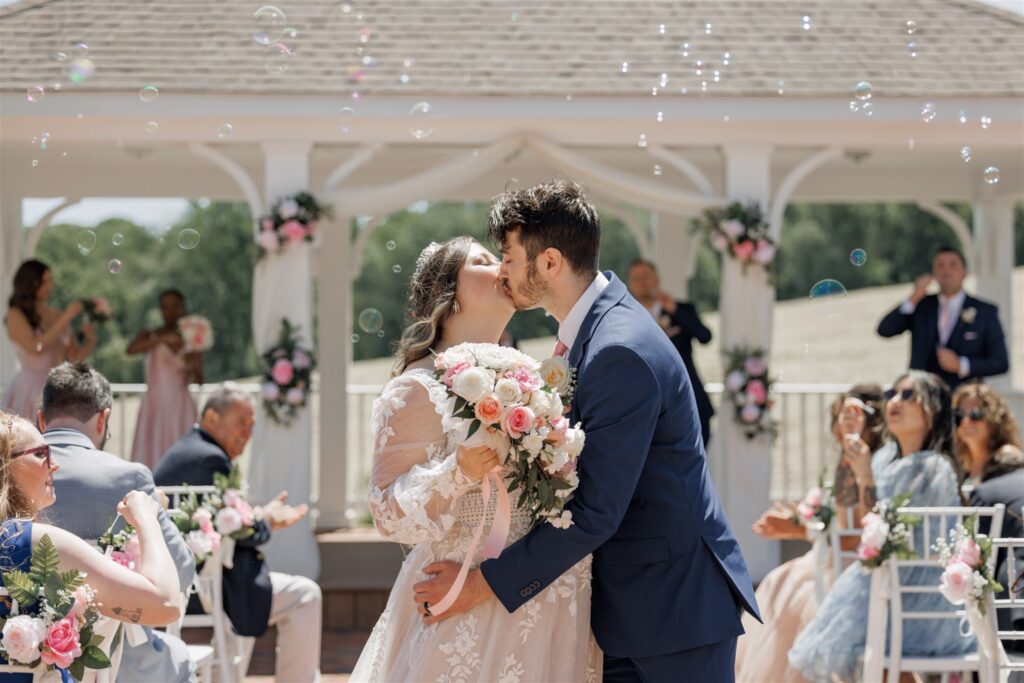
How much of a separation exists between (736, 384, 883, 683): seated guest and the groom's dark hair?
2.73m

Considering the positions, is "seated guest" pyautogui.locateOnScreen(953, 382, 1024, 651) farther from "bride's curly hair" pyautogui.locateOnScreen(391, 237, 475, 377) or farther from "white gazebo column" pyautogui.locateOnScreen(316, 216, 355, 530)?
"white gazebo column" pyautogui.locateOnScreen(316, 216, 355, 530)

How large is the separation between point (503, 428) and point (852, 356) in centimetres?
2564

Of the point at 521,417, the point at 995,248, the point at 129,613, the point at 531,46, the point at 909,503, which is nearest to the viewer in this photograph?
the point at 521,417

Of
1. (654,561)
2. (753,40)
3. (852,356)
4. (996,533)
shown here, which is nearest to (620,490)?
(654,561)

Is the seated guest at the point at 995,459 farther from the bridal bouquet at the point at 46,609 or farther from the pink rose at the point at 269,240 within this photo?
the pink rose at the point at 269,240

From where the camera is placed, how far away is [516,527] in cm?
319

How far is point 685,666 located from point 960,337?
20.1ft

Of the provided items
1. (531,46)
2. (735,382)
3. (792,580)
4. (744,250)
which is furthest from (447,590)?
(531,46)

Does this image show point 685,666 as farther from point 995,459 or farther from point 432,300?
point 995,459

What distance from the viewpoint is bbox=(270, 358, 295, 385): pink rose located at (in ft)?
27.5

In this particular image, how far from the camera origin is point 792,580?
623 centimetres

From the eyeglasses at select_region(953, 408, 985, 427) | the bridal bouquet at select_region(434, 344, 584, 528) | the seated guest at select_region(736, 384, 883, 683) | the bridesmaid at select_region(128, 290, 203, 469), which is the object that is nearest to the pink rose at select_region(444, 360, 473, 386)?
the bridal bouquet at select_region(434, 344, 584, 528)

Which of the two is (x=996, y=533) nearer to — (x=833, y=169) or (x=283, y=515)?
(x=283, y=515)

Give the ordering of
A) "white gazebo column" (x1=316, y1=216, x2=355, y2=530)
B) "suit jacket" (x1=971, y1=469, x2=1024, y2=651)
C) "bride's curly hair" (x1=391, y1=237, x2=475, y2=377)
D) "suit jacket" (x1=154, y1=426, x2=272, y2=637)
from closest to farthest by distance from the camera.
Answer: "bride's curly hair" (x1=391, y1=237, x2=475, y2=377) → "suit jacket" (x1=971, y1=469, x2=1024, y2=651) → "suit jacket" (x1=154, y1=426, x2=272, y2=637) → "white gazebo column" (x1=316, y1=216, x2=355, y2=530)
